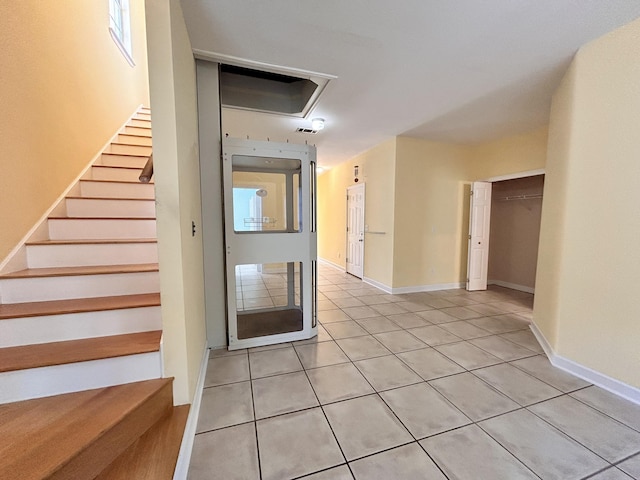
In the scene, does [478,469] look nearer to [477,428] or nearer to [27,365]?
[477,428]

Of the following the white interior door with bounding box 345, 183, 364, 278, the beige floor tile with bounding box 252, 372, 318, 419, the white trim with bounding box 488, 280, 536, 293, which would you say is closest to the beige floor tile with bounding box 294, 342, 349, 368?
the beige floor tile with bounding box 252, 372, 318, 419

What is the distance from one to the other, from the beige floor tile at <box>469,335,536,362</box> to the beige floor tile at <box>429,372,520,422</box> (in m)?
0.61

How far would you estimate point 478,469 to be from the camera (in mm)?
1339

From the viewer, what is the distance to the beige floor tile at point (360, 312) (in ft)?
11.5

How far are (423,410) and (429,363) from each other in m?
0.66

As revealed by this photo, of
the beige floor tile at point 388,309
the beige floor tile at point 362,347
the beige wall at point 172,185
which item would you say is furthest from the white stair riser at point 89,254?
the beige floor tile at point 388,309

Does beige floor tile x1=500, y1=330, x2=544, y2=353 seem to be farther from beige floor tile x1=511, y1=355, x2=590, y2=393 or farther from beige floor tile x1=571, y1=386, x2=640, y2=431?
A: beige floor tile x1=571, y1=386, x2=640, y2=431

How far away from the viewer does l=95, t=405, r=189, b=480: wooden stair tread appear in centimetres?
113

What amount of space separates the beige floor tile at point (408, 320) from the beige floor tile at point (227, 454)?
222 centimetres

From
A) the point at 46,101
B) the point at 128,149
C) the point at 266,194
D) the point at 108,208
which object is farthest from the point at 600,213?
the point at 128,149

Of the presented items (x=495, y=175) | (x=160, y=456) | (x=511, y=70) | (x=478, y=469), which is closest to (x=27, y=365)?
(x=160, y=456)

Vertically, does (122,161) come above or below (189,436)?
above

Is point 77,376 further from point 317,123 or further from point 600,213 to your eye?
point 600,213

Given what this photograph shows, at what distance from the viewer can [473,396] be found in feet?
6.25
